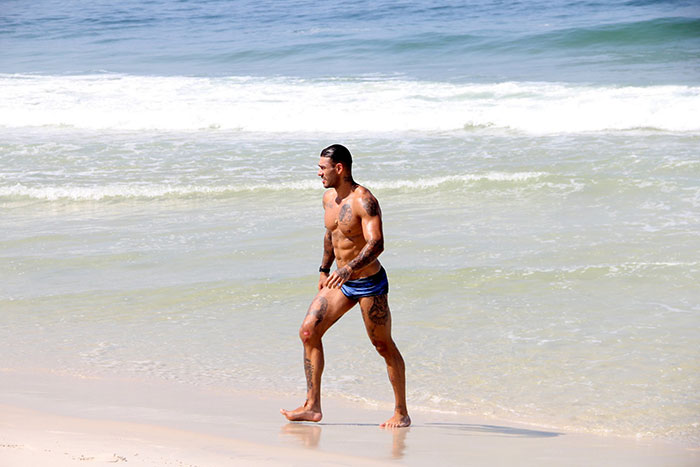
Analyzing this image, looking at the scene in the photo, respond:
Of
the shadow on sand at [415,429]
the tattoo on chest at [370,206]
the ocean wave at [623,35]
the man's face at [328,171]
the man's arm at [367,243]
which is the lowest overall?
the shadow on sand at [415,429]

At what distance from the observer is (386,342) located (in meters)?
4.88

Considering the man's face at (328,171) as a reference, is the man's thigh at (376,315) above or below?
below

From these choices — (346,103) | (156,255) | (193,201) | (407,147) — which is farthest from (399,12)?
(156,255)

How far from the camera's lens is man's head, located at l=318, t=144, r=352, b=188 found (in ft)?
15.7

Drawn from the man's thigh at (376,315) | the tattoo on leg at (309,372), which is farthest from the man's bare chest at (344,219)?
the tattoo on leg at (309,372)

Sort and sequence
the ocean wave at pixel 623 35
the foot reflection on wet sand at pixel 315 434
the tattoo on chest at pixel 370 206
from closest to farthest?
the foot reflection on wet sand at pixel 315 434 < the tattoo on chest at pixel 370 206 < the ocean wave at pixel 623 35

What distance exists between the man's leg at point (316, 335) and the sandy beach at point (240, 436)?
0.08 meters

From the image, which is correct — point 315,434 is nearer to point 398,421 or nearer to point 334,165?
point 398,421

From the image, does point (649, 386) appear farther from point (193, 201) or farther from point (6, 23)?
point (6, 23)

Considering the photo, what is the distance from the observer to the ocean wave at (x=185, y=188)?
11156mm

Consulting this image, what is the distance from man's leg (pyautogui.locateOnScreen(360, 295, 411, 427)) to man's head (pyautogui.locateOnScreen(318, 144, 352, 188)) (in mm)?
649

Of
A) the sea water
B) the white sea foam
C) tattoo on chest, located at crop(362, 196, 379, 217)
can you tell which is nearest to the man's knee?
the sea water

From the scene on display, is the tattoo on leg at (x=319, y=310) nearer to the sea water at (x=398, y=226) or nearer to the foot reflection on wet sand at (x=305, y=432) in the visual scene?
the foot reflection on wet sand at (x=305, y=432)

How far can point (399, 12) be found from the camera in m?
32.7
